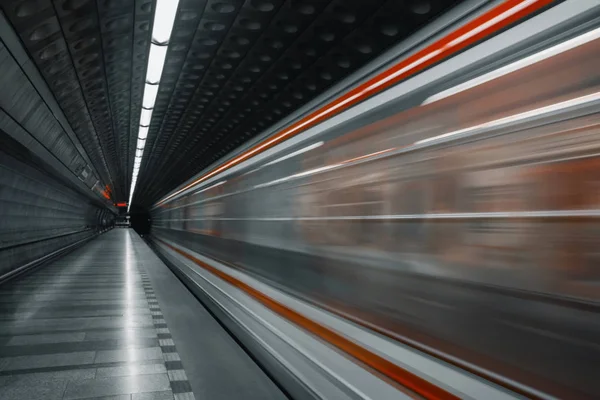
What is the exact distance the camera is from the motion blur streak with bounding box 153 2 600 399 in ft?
5.38

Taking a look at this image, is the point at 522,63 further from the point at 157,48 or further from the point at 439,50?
the point at 157,48

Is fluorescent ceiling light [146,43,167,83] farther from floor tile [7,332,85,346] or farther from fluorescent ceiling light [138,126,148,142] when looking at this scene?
fluorescent ceiling light [138,126,148,142]

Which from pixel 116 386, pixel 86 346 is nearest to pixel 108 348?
pixel 86 346

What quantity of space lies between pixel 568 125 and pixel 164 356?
3898 mm

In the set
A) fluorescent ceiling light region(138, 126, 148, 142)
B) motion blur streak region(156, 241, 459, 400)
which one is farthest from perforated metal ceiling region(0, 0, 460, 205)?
motion blur streak region(156, 241, 459, 400)

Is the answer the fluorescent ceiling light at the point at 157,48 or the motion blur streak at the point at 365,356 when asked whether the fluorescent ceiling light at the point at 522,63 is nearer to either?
the motion blur streak at the point at 365,356

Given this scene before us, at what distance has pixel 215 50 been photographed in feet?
17.6

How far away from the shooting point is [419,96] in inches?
107

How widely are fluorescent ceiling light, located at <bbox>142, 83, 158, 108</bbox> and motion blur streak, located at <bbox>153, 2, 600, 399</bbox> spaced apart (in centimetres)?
404

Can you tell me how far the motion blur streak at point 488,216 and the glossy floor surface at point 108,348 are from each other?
138cm

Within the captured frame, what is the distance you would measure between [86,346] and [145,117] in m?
5.24

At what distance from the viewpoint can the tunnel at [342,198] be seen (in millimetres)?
1764

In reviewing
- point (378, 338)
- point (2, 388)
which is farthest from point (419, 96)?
point (2, 388)

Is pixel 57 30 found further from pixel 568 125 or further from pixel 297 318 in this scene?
pixel 568 125
